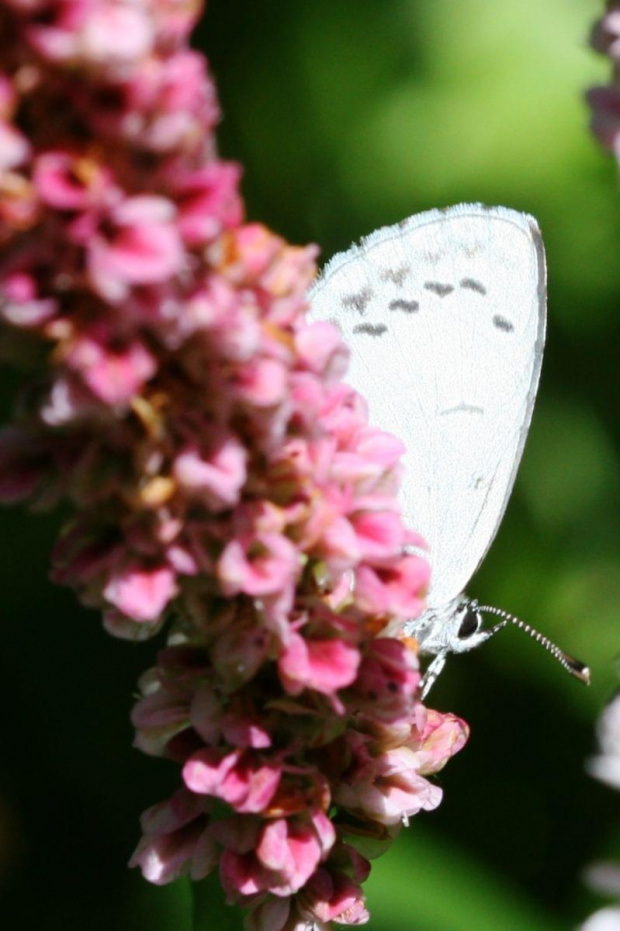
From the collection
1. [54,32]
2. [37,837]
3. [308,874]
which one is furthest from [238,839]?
[37,837]

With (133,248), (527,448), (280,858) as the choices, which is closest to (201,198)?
(133,248)

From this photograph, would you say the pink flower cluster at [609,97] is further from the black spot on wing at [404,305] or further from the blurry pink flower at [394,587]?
the black spot on wing at [404,305]

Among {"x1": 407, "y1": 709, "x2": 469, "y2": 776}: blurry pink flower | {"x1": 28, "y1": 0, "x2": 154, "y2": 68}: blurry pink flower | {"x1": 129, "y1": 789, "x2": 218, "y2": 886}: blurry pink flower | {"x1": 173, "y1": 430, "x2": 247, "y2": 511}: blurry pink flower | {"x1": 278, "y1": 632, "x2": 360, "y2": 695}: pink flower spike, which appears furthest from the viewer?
{"x1": 407, "y1": 709, "x2": 469, "y2": 776}: blurry pink flower

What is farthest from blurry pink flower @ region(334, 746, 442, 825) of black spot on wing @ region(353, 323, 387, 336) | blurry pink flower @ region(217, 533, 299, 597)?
black spot on wing @ region(353, 323, 387, 336)

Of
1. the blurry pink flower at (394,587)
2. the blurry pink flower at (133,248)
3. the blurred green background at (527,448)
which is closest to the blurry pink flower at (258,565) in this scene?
the blurry pink flower at (394,587)

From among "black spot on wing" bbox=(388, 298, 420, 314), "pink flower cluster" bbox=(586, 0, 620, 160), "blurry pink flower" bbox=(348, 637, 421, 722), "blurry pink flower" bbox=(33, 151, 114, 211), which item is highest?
"black spot on wing" bbox=(388, 298, 420, 314)

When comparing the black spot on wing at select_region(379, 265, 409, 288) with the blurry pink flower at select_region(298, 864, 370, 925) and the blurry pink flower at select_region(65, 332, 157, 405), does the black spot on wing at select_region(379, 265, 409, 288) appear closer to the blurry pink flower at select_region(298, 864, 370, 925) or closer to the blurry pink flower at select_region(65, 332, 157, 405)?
the blurry pink flower at select_region(298, 864, 370, 925)
